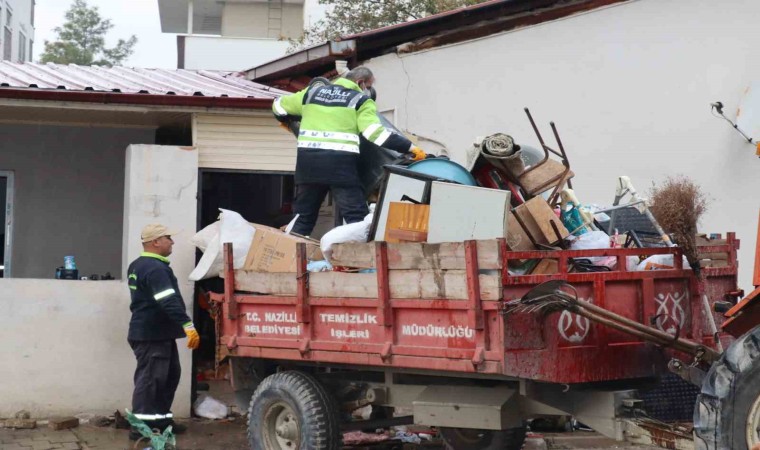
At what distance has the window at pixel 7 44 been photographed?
28161 millimetres

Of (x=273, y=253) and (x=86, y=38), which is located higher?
(x=86, y=38)

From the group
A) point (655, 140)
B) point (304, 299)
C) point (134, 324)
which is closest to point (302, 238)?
→ point (304, 299)

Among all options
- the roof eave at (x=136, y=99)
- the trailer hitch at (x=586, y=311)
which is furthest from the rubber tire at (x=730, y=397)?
the roof eave at (x=136, y=99)

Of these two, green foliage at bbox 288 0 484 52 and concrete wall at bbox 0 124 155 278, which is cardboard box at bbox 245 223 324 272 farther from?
green foliage at bbox 288 0 484 52

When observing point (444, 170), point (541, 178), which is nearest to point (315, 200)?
point (444, 170)

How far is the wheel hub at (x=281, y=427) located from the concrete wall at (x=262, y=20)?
22947 millimetres

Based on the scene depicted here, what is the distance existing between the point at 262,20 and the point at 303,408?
2397 centimetres

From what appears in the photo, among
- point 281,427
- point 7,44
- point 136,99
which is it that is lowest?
point 281,427

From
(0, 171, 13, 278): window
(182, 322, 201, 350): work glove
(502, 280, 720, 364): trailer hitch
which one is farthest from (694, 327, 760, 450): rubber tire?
(0, 171, 13, 278): window

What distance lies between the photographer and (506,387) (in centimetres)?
595

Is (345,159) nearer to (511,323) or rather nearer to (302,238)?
(302,238)

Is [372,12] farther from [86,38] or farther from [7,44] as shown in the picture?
[86,38]

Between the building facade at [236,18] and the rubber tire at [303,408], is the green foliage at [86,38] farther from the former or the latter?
the rubber tire at [303,408]

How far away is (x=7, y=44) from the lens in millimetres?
28609
